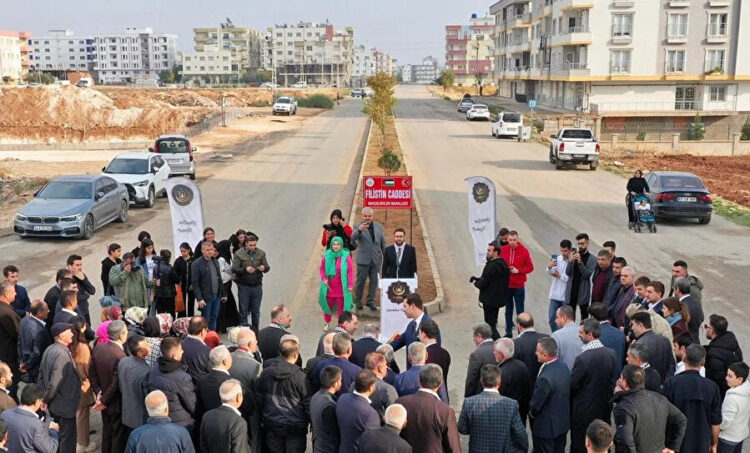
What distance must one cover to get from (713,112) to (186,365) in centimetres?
6248

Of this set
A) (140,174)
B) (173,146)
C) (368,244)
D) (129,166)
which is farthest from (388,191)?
(173,146)

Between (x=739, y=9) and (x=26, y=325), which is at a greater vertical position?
(x=739, y=9)

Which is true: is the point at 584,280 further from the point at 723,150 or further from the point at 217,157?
the point at 723,150

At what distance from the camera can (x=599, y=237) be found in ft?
67.5

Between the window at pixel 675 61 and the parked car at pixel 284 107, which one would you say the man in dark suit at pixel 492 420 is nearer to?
→ the window at pixel 675 61

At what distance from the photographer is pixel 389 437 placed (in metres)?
5.94

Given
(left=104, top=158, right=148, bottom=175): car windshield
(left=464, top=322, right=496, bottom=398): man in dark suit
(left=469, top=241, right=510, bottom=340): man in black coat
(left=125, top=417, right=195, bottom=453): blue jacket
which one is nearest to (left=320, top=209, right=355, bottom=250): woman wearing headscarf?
(left=469, top=241, right=510, bottom=340): man in black coat

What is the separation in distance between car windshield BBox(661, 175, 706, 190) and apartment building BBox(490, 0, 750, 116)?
40.6 m

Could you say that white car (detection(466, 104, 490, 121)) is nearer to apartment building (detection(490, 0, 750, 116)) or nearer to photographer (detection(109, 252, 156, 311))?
apartment building (detection(490, 0, 750, 116))

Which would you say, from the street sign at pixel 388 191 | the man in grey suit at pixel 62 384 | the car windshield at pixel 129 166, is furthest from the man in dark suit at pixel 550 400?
the car windshield at pixel 129 166

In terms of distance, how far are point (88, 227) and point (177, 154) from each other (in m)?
10.7

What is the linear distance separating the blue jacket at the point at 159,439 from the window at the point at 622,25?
6442cm

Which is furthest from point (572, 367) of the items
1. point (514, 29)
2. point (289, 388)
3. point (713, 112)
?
point (514, 29)

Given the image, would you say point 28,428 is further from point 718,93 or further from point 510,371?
point 718,93
